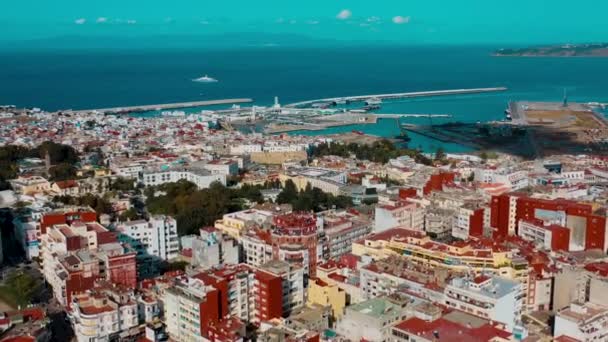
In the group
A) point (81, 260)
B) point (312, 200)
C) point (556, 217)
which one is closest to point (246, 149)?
point (312, 200)

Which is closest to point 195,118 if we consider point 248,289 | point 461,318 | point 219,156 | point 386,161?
point 219,156

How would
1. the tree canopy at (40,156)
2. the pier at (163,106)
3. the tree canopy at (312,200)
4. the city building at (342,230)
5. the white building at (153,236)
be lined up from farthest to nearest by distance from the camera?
the pier at (163,106)
the tree canopy at (40,156)
the tree canopy at (312,200)
the white building at (153,236)
the city building at (342,230)

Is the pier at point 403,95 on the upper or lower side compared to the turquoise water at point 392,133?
upper

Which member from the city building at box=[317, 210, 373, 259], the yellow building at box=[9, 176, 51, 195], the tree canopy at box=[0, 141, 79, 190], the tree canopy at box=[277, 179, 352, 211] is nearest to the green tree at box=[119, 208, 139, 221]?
the yellow building at box=[9, 176, 51, 195]

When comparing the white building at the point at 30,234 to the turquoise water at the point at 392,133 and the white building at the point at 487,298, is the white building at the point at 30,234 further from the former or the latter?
the turquoise water at the point at 392,133

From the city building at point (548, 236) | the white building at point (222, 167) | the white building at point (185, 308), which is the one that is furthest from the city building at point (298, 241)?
the white building at point (222, 167)

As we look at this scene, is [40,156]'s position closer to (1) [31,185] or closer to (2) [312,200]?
(1) [31,185]

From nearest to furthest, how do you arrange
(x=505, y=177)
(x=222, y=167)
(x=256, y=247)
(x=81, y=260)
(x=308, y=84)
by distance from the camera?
(x=81, y=260), (x=256, y=247), (x=505, y=177), (x=222, y=167), (x=308, y=84)

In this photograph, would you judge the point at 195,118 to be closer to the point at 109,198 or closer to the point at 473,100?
the point at 109,198

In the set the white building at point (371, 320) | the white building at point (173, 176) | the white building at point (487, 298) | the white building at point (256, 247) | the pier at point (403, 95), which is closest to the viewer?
the white building at point (371, 320)
